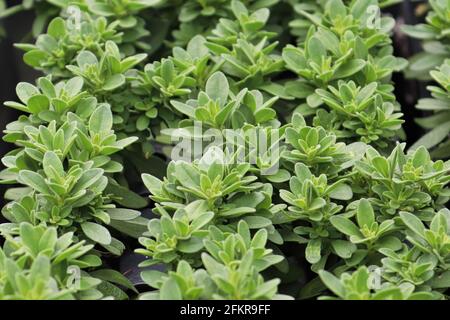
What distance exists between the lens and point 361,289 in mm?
1271

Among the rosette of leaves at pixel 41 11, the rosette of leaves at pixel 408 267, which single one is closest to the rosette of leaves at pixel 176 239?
the rosette of leaves at pixel 408 267

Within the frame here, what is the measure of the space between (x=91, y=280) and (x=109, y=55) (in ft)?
2.15

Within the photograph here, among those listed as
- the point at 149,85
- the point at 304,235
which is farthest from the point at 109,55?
the point at 304,235

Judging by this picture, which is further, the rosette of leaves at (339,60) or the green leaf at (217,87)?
the rosette of leaves at (339,60)

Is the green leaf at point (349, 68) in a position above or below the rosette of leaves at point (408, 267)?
above

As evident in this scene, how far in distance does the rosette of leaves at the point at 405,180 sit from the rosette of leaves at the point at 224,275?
0.97 feet

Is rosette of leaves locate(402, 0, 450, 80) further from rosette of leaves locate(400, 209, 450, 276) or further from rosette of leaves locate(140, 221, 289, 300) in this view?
rosette of leaves locate(140, 221, 289, 300)

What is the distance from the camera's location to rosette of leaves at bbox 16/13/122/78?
1951 mm

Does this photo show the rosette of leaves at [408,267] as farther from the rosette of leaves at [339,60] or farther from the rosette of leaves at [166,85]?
the rosette of leaves at [166,85]

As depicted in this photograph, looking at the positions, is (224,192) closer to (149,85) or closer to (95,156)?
(95,156)

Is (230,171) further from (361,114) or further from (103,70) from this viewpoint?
(103,70)

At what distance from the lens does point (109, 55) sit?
179 cm

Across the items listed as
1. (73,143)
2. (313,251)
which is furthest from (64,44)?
(313,251)

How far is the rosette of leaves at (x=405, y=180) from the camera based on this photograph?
150 centimetres
